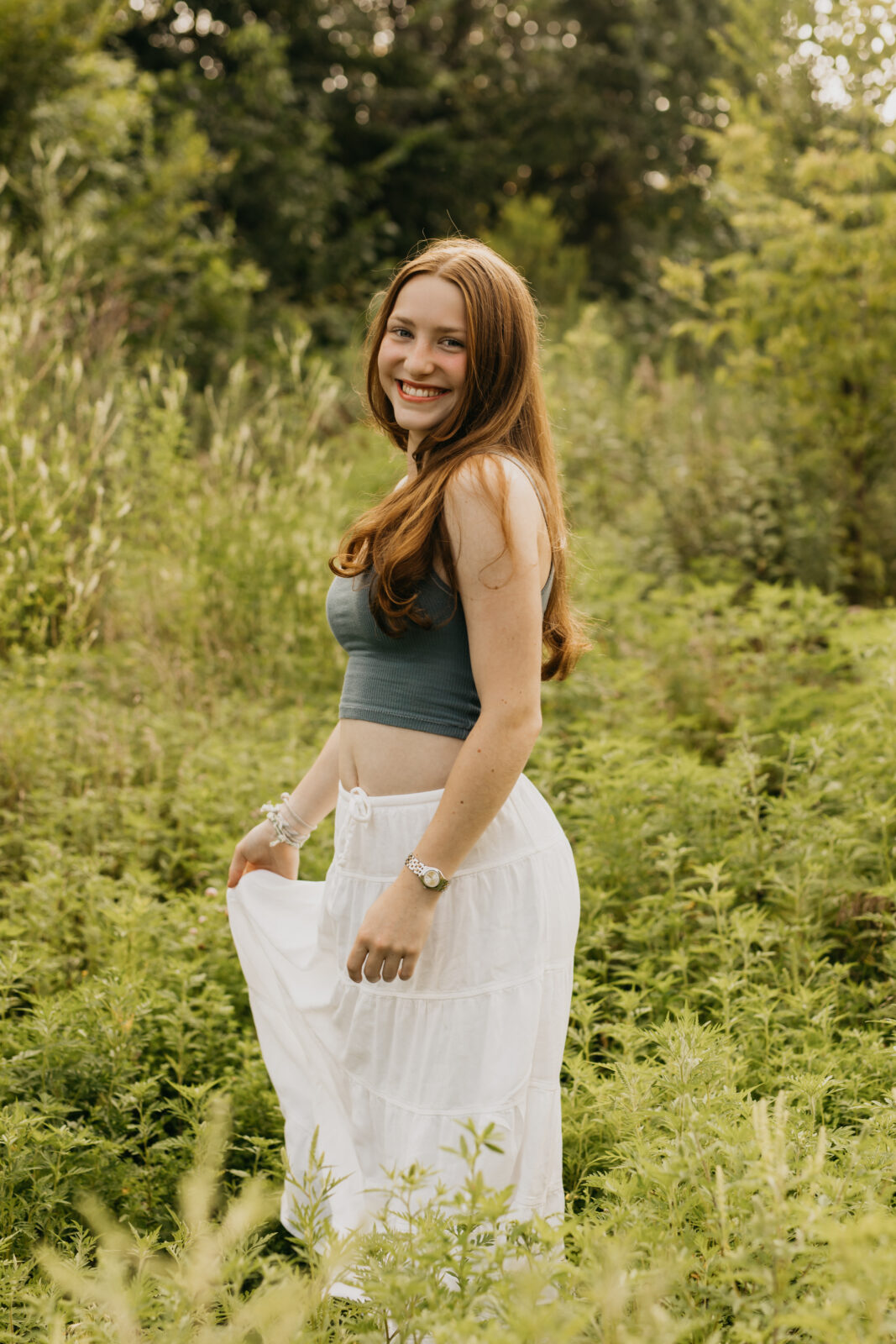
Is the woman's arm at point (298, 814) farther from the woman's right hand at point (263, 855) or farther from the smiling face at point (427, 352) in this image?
the smiling face at point (427, 352)

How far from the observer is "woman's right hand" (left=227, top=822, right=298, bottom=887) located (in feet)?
7.44

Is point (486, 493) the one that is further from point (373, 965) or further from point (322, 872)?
point (322, 872)

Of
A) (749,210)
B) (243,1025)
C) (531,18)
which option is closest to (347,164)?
(531,18)

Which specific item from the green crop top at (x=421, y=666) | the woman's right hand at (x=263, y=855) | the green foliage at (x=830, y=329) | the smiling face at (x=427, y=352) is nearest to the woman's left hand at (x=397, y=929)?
the green crop top at (x=421, y=666)

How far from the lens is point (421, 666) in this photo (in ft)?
6.08

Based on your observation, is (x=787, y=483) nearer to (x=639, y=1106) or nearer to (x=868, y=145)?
(x=868, y=145)

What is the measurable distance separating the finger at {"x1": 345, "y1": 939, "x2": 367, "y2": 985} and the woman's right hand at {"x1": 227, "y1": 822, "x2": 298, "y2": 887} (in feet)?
1.73

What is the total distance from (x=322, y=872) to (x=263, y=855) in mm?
958

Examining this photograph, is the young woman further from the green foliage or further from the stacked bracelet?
the green foliage

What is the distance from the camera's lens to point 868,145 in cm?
729

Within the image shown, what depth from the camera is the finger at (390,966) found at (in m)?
1.74

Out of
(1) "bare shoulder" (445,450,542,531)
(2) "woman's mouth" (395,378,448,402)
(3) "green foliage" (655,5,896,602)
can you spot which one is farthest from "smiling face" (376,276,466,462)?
(3) "green foliage" (655,5,896,602)

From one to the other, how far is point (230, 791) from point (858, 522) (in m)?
4.80

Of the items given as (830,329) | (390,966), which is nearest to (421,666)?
(390,966)
